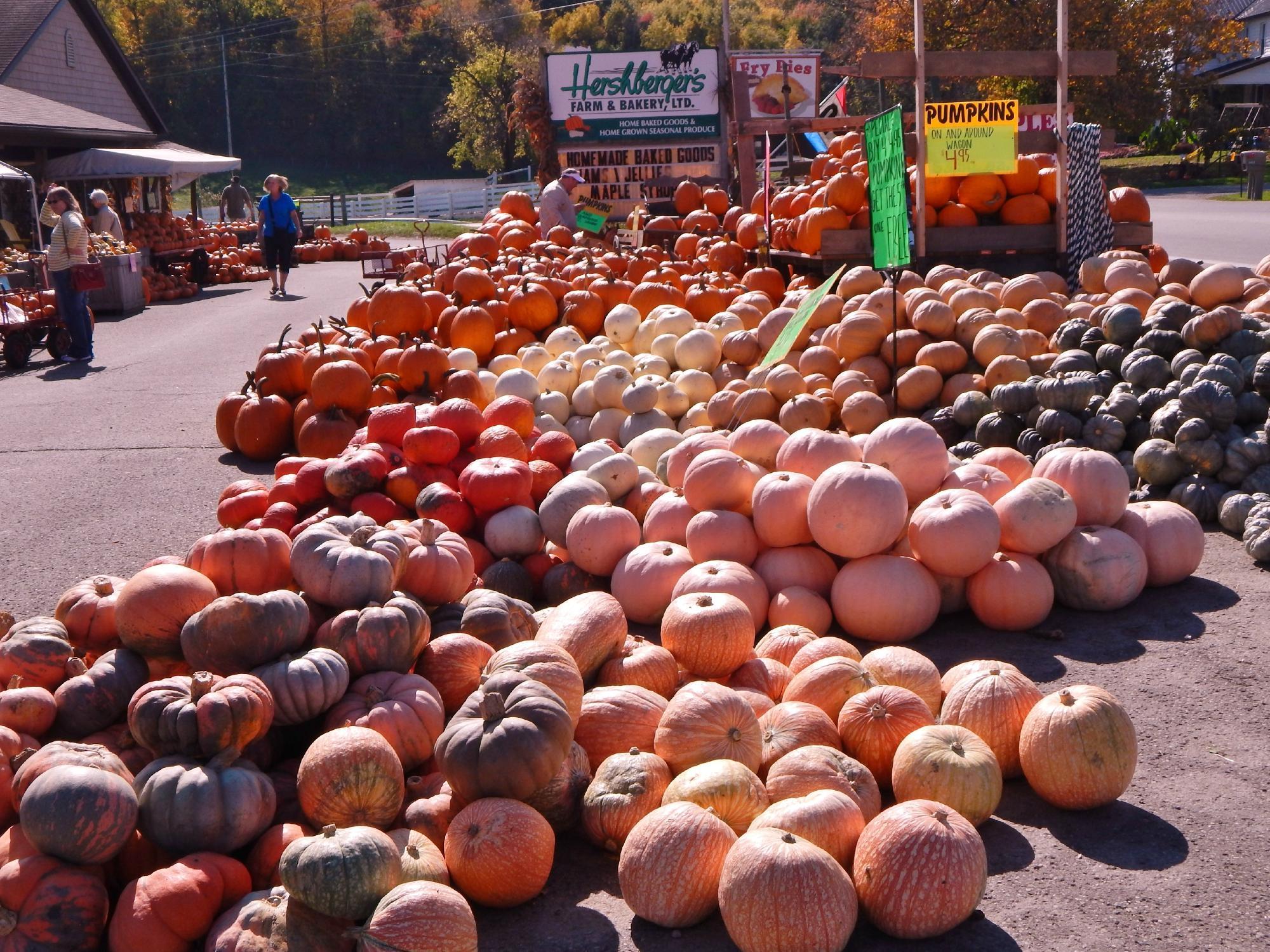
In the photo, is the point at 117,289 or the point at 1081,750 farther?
the point at 117,289

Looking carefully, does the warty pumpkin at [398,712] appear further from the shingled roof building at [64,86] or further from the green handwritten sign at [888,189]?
the shingled roof building at [64,86]

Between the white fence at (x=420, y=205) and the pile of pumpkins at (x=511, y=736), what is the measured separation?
45716 mm

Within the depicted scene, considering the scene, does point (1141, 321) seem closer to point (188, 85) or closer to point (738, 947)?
point (738, 947)

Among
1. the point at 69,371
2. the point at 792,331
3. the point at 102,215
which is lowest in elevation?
the point at 69,371

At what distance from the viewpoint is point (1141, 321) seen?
6574mm

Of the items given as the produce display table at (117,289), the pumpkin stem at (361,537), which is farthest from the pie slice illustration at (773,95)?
the pumpkin stem at (361,537)

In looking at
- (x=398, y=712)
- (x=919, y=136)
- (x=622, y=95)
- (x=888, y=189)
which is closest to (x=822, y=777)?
(x=398, y=712)

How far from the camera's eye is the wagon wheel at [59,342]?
1455cm

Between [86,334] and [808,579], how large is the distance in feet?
42.2

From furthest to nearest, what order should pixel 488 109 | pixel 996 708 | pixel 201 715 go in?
pixel 488 109
pixel 996 708
pixel 201 715

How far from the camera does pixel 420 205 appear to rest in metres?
53.6

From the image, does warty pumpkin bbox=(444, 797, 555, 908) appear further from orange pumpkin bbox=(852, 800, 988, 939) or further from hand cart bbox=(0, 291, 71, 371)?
hand cart bbox=(0, 291, 71, 371)

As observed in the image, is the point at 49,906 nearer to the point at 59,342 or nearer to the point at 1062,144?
the point at 1062,144

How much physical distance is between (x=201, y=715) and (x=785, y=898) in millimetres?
1622
